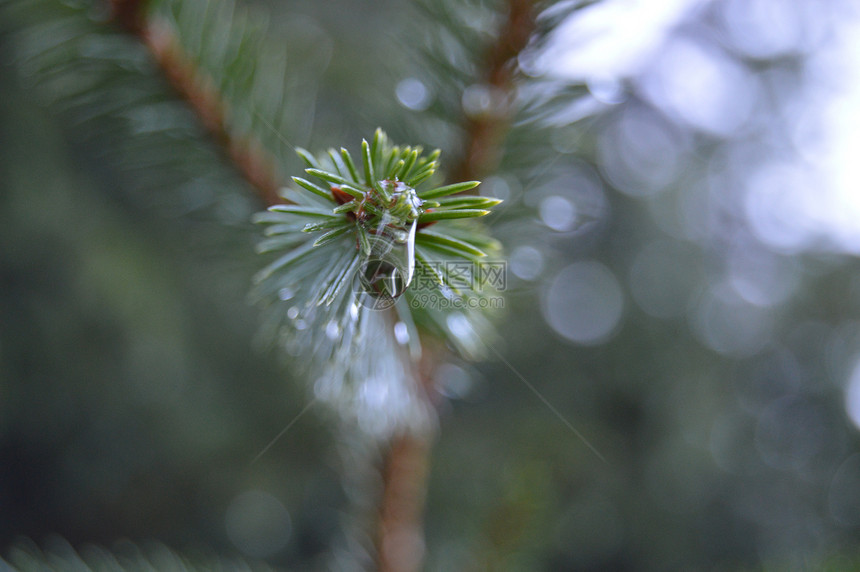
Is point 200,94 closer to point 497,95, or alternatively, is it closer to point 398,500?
point 497,95

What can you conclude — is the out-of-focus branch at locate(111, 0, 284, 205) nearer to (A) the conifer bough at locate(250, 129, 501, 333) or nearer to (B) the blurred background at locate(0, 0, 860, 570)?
(A) the conifer bough at locate(250, 129, 501, 333)

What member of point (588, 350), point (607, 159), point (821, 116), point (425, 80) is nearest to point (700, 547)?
point (588, 350)

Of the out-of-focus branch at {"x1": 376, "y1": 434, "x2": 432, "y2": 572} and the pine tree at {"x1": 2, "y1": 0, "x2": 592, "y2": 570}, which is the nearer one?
the pine tree at {"x1": 2, "y1": 0, "x2": 592, "y2": 570}

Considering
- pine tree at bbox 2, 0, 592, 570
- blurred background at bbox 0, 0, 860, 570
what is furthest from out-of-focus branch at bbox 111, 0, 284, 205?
blurred background at bbox 0, 0, 860, 570

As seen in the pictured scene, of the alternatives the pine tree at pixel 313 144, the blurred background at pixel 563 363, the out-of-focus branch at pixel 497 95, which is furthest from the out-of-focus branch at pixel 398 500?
the blurred background at pixel 563 363

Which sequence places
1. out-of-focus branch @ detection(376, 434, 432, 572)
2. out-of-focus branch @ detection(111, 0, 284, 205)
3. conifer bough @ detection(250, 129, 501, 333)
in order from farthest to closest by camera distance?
1. out-of-focus branch @ detection(376, 434, 432, 572)
2. out-of-focus branch @ detection(111, 0, 284, 205)
3. conifer bough @ detection(250, 129, 501, 333)

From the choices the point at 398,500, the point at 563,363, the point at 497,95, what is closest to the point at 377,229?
the point at 497,95

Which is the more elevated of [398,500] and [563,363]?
[398,500]
